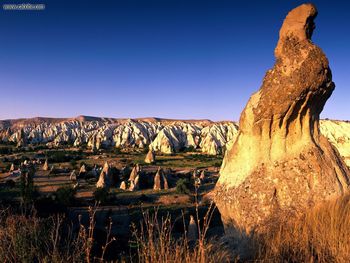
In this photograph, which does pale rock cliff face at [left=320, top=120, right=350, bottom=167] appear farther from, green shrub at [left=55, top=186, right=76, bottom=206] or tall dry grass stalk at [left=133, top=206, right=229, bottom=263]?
tall dry grass stalk at [left=133, top=206, right=229, bottom=263]

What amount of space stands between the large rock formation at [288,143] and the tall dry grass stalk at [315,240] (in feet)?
2.00

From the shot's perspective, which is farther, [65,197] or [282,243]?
[65,197]

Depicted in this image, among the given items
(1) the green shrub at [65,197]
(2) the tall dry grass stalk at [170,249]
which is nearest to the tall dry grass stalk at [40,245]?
(2) the tall dry grass stalk at [170,249]

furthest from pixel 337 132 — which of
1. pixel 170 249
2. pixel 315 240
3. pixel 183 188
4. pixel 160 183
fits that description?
pixel 170 249

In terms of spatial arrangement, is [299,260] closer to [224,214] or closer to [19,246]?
[224,214]

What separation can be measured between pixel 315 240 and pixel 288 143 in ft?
5.97

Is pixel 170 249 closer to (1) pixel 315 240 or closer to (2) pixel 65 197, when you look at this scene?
(1) pixel 315 240

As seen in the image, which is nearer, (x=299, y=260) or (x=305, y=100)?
(x=299, y=260)

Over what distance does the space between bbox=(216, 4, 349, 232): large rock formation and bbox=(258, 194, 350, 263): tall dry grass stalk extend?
2.00 ft

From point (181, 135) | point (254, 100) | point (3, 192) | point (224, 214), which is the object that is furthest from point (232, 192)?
point (181, 135)

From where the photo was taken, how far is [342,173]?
4.65 meters

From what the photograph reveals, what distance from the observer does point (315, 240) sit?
125 inches

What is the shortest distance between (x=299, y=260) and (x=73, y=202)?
1633 cm

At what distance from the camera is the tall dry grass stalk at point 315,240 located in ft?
9.50
